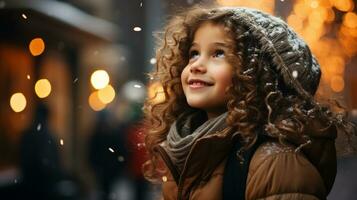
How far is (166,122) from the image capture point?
1.91 metres

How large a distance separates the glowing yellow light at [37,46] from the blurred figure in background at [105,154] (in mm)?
848

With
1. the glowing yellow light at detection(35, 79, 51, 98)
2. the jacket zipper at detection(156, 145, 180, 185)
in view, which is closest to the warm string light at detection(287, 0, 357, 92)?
the jacket zipper at detection(156, 145, 180, 185)

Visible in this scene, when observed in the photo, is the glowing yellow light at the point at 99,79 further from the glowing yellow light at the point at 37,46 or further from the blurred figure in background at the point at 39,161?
the glowing yellow light at the point at 37,46

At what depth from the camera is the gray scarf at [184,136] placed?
5.57 feet

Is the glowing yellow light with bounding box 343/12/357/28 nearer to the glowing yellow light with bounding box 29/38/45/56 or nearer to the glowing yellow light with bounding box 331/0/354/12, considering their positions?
the glowing yellow light with bounding box 331/0/354/12

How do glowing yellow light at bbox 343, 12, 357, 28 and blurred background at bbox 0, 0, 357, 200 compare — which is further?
blurred background at bbox 0, 0, 357, 200

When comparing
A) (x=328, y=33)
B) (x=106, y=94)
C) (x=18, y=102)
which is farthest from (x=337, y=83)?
(x=18, y=102)

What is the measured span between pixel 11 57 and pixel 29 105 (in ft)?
1.50

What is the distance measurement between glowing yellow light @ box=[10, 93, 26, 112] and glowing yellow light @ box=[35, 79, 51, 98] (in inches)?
4.1

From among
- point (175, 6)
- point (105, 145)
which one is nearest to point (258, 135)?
point (175, 6)

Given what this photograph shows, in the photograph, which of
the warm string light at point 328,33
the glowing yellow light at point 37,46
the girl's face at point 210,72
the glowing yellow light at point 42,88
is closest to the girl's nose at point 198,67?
the girl's face at point 210,72

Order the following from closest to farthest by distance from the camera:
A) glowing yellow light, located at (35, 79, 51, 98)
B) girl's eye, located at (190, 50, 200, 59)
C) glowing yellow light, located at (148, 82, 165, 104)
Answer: girl's eye, located at (190, 50, 200, 59) → glowing yellow light, located at (148, 82, 165, 104) → glowing yellow light, located at (35, 79, 51, 98)

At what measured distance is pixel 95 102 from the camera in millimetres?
3676

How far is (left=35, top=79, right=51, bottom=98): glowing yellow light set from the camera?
4082 millimetres
